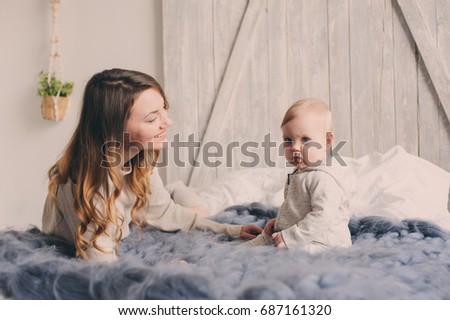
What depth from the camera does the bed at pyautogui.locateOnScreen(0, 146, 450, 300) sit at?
3.96ft

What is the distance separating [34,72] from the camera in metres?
3.52

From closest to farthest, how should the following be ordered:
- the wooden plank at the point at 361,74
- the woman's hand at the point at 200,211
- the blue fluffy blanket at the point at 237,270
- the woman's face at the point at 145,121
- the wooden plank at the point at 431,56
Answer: the blue fluffy blanket at the point at 237,270 → the woman's face at the point at 145,121 → the woman's hand at the point at 200,211 → the wooden plank at the point at 431,56 → the wooden plank at the point at 361,74

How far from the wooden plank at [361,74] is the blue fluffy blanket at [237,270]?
1186 millimetres

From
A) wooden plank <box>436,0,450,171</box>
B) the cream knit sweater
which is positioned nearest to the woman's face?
the cream knit sweater

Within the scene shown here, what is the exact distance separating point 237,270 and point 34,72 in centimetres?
255

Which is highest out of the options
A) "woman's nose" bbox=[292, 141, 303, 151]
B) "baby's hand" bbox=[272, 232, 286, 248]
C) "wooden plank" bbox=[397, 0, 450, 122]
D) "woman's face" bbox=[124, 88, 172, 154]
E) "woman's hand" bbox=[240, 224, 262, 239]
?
"wooden plank" bbox=[397, 0, 450, 122]

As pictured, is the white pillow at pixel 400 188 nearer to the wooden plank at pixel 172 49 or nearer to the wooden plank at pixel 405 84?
the wooden plank at pixel 405 84

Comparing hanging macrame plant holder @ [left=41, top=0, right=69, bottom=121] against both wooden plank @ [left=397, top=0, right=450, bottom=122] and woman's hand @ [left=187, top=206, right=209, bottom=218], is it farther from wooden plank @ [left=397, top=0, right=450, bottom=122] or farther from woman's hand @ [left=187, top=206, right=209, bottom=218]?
wooden plank @ [left=397, top=0, right=450, bottom=122]

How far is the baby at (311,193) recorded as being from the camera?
1.73m

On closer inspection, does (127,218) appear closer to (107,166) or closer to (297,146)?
(107,166)

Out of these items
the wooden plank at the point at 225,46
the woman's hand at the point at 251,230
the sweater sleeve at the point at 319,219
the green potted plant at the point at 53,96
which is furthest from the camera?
the green potted plant at the point at 53,96

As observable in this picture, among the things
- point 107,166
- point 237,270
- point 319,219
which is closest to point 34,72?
point 107,166

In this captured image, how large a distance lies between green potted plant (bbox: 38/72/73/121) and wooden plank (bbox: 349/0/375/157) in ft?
5.44

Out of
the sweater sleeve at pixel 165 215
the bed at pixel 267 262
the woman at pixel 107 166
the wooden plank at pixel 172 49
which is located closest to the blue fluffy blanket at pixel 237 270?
the bed at pixel 267 262
